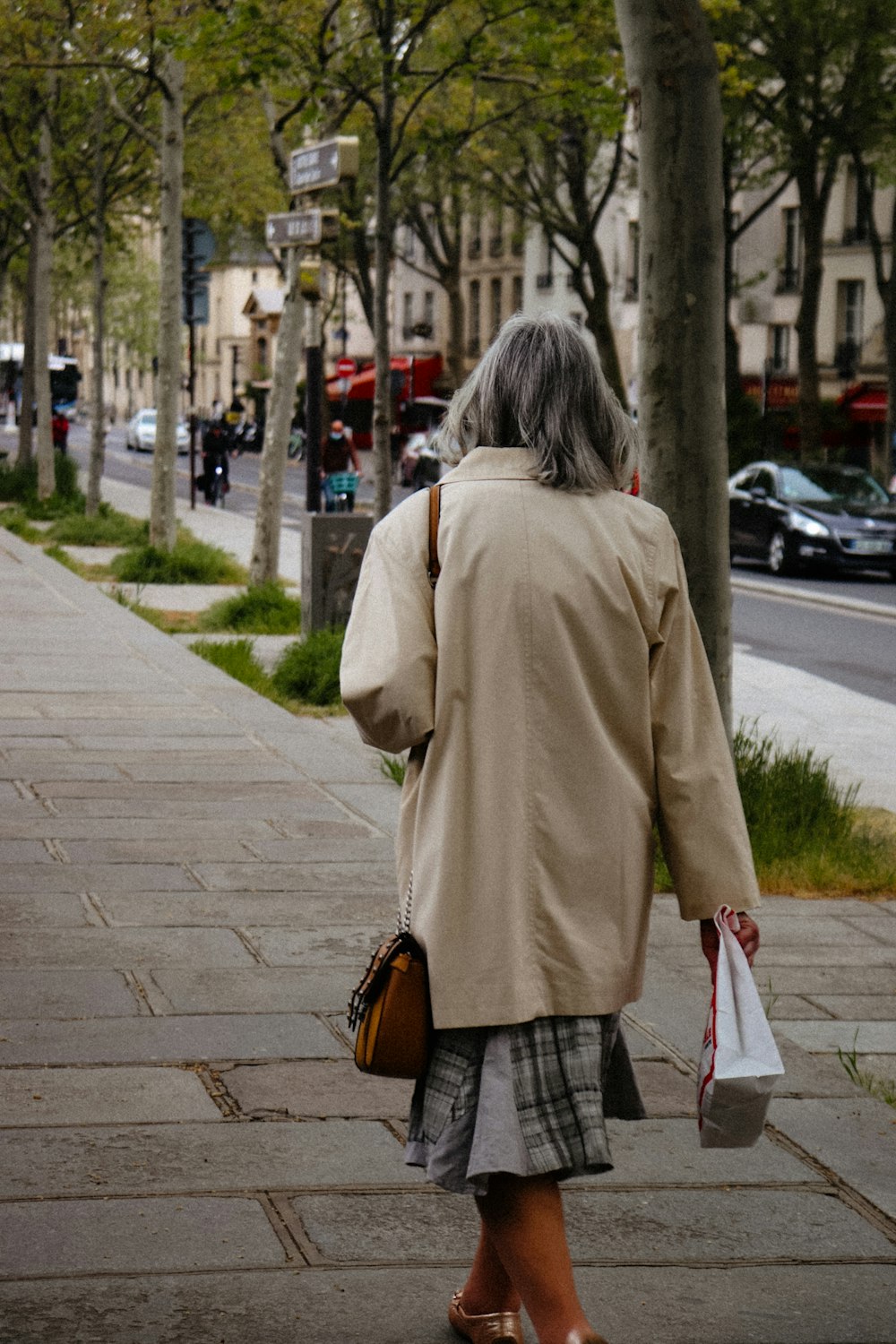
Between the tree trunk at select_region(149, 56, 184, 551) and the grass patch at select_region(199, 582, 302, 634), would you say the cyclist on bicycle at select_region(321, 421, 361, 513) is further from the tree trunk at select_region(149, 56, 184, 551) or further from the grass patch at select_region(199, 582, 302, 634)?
the grass patch at select_region(199, 582, 302, 634)

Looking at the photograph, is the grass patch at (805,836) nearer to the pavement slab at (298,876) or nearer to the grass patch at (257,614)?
the pavement slab at (298,876)

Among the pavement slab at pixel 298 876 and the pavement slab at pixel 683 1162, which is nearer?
the pavement slab at pixel 683 1162

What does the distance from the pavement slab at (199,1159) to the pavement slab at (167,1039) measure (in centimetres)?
52

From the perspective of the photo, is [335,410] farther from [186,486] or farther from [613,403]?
[613,403]

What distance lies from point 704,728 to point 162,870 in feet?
13.3

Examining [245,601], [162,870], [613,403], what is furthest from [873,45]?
[613,403]

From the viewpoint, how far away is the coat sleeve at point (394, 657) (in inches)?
121

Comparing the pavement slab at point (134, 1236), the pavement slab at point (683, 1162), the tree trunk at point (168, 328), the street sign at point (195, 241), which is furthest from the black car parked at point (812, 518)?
the pavement slab at point (134, 1236)

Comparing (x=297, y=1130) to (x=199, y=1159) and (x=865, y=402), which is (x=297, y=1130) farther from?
(x=865, y=402)

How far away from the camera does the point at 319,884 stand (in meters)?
6.85

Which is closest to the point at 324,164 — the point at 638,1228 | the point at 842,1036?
the point at 842,1036

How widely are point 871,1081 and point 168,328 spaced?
60.2 feet

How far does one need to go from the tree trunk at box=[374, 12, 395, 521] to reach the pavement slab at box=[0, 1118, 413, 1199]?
9.48 m

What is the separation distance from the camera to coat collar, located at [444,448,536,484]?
3.14m
